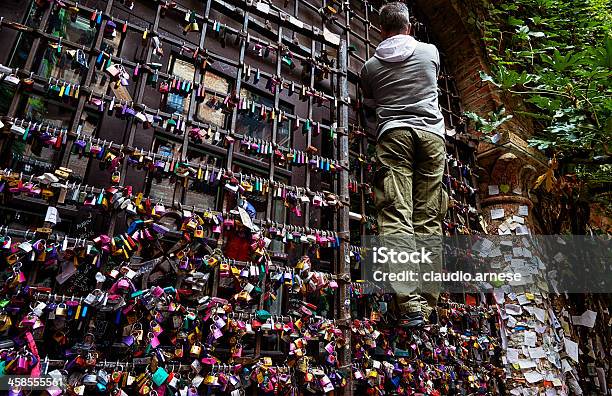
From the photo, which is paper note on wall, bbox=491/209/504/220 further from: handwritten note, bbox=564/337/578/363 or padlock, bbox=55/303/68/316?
padlock, bbox=55/303/68/316

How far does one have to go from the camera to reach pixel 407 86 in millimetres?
2443

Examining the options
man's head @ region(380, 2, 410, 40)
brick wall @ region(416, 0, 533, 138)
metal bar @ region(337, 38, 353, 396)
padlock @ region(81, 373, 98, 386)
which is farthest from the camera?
brick wall @ region(416, 0, 533, 138)

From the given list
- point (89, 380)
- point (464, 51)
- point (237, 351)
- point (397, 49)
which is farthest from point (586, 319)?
point (89, 380)

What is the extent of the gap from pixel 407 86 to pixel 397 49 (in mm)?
268

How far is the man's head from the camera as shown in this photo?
255cm

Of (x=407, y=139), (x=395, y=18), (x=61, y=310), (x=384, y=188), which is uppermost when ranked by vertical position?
(x=395, y=18)

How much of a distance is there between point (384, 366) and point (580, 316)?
337 cm

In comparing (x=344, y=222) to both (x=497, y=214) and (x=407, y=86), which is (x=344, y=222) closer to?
(x=407, y=86)

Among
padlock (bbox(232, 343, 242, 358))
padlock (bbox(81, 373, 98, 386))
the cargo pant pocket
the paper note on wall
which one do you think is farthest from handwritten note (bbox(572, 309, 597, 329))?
padlock (bbox(81, 373, 98, 386))

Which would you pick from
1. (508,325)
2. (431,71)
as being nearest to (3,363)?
(431,71)

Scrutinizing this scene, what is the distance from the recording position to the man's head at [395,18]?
255 centimetres

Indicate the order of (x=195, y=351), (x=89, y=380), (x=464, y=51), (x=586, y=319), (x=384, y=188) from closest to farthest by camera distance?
(x=89, y=380) < (x=195, y=351) < (x=384, y=188) < (x=586, y=319) < (x=464, y=51)

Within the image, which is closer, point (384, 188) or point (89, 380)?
point (89, 380)

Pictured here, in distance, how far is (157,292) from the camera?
1585 millimetres
